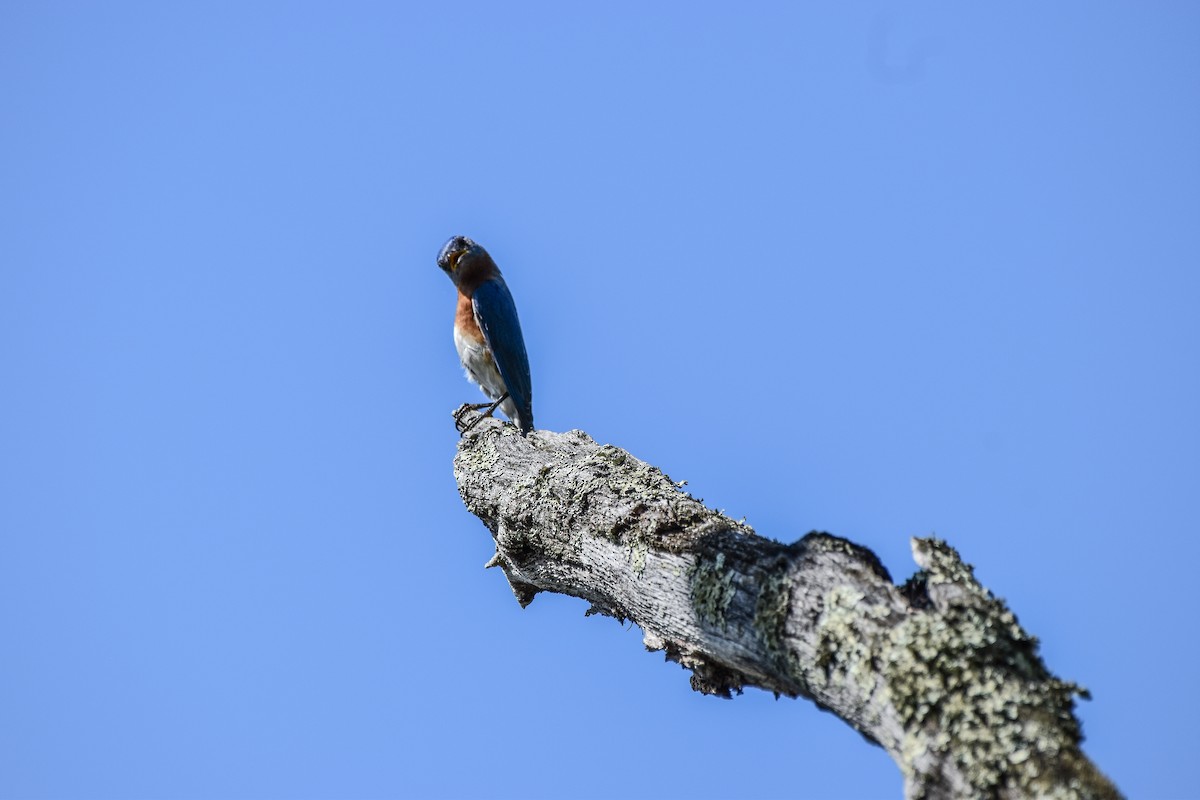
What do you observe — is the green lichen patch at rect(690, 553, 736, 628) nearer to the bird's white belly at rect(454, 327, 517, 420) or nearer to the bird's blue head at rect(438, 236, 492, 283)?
the bird's white belly at rect(454, 327, 517, 420)

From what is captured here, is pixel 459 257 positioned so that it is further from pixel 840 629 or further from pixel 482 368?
pixel 840 629

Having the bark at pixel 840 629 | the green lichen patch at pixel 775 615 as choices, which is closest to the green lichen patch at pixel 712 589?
the bark at pixel 840 629

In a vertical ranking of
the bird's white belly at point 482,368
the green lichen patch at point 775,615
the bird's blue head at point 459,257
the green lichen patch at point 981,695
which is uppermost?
the bird's blue head at point 459,257

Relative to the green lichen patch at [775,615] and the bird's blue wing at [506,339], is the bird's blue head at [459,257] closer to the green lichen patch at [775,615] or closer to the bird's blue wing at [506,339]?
the bird's blue wing at [506,339]

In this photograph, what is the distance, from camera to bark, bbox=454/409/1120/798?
2.36m

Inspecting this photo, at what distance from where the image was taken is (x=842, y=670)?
8.75 feet

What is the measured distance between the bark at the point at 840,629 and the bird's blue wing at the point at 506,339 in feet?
12.1

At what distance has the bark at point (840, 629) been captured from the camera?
7.73 feet

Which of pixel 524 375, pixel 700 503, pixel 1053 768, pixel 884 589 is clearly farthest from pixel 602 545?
pixel 524 375

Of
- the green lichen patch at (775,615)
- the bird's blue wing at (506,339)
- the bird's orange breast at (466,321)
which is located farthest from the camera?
the bird's orange breast at (466,321)

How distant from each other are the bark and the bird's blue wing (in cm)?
369

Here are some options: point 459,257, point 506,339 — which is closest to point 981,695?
point 506,339

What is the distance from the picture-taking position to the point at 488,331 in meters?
8.18

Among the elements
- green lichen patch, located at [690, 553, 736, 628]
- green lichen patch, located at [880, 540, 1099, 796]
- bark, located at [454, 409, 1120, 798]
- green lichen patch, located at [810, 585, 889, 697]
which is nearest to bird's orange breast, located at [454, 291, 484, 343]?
bark, located at [454, 409, 1120, 798]
